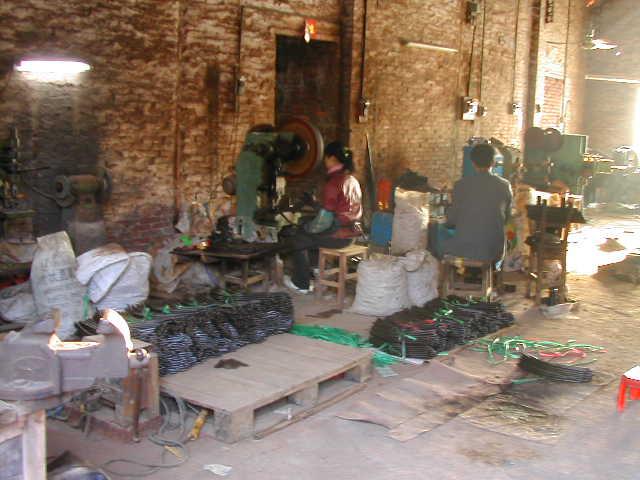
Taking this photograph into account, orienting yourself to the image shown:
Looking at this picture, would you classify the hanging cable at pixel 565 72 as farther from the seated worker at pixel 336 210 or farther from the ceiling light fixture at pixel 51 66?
the ceiling light fixture at pixel 51 66

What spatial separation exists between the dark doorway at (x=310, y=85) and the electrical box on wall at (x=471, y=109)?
11.4 feet

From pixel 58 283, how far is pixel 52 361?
3343 mm

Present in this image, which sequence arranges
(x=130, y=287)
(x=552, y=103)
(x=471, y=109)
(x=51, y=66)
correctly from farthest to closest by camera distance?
(x=552, y=103), (x=471, y=109), (x=51, y=66), (x=130, y=287)

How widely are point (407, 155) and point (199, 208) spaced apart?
4.63 metres

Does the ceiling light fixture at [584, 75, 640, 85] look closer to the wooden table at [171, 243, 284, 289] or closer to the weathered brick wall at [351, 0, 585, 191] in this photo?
the weathered brick wall at [351, 0, 585, 191]

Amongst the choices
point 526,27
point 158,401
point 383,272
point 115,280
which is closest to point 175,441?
point 158,401

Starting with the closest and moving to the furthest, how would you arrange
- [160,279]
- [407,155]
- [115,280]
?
[115,280] < [160,279] < [407,155]

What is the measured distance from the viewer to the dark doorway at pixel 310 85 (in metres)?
10.4

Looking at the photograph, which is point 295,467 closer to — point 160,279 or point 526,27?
point 160,279

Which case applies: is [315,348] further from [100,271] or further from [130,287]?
[100,271]

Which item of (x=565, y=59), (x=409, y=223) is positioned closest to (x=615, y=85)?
(x=565, y=59)

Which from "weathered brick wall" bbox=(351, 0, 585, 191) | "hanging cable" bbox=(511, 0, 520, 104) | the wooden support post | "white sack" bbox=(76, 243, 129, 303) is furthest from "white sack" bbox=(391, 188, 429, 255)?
"hanging cable" bbox=(511, 0, 520, 104)

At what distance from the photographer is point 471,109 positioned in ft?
43.6

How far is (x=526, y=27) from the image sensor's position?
15.0 meters
